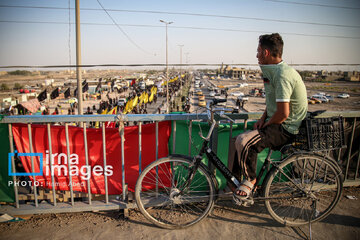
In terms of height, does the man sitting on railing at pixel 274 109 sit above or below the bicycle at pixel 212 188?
above

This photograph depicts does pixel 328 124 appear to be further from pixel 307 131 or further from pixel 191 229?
pixel 191 229

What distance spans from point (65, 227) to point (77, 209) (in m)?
0.23

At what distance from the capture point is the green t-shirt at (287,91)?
223 centimetres

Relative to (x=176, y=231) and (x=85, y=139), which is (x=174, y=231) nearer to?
(x=176, y=231)

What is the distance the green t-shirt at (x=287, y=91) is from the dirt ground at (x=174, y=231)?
1228 mm

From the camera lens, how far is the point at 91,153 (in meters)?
2.97

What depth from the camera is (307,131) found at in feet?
8.22

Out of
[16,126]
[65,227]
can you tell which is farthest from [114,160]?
[16,126]

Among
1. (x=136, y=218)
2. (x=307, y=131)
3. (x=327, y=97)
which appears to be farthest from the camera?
(x=327, y=97)

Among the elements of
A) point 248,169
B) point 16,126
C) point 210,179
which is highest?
point 16,126

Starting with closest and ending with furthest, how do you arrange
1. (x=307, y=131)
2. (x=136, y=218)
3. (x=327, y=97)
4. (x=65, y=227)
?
(x=307, y=131) < (x=65, y=227) < (x=136, y=218) < (x=327, y=97)

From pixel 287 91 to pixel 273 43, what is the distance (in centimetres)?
52

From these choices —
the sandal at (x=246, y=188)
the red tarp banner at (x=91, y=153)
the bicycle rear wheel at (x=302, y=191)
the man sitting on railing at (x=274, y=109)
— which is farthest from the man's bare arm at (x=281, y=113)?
the red tarp banner at (x=91, y=153)

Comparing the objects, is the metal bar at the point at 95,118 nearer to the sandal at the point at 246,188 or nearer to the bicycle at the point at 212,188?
the bicycle at the point at 212,188
